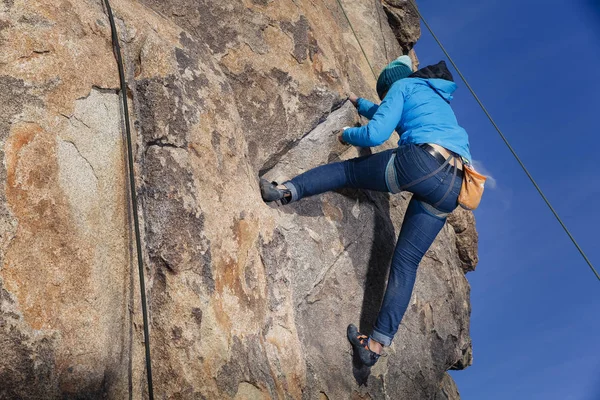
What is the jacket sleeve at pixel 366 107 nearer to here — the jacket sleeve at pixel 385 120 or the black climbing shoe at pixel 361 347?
the jacket sleeve at pixel 385 120

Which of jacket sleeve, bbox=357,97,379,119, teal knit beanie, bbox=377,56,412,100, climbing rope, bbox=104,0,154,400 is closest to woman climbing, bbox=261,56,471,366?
teal knit beanie, bbox=377,56,412,100

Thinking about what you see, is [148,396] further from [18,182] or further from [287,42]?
[287,42]

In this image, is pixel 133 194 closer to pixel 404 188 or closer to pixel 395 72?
pixel 404 188

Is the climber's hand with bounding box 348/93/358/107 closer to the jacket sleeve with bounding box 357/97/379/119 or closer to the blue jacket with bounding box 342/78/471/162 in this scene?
the jacket sleeve with bounding box 357/97/379/119

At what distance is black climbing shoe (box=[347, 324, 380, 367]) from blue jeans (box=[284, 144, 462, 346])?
0.11 m

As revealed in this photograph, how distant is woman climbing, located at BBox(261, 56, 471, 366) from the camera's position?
475cm

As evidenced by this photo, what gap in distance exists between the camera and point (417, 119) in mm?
4867

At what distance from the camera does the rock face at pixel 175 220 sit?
134 inches

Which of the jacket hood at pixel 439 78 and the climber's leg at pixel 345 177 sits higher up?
the jacket hood at pixel 439 78

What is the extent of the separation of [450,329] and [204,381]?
11.5ft

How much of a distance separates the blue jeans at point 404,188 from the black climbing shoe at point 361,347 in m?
0.11

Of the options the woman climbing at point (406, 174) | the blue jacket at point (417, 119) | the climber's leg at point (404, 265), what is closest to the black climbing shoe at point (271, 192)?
the woman climbing at point (406, 174)

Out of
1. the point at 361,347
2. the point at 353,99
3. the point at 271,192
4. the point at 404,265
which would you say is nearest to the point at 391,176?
the point at 404,265

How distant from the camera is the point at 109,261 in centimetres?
368
